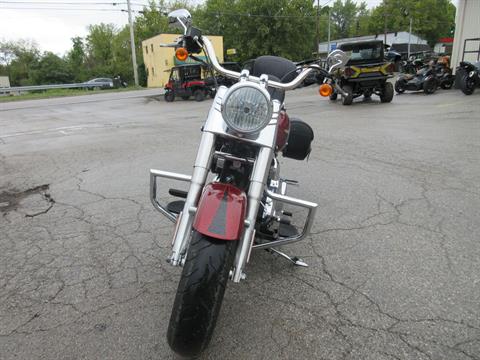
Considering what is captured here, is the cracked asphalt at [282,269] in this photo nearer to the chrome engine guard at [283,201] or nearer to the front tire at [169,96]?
the chrome engine guard at [283,201]

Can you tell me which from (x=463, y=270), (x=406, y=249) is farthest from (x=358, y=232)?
(x=463, y=270)

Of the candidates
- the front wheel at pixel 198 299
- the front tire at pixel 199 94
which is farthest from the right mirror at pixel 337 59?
the front tire at pixel 199 94

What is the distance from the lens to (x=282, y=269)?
3.07m

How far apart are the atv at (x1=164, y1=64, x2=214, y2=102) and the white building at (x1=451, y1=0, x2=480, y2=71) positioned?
1222 centimetres

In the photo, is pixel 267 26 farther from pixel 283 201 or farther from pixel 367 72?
pixel 283 201

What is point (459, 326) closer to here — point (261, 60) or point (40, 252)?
point (261, 60)

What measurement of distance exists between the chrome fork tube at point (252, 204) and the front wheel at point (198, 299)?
150 millimetres

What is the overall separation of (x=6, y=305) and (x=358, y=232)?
116 inches

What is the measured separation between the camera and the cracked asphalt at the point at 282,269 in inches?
90.1

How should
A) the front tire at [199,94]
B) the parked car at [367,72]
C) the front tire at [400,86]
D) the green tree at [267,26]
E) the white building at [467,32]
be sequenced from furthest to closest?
the green tree at [267,26], the front tire at [199,94], the white building at [467,32], the front tire at [400,86], the parked car at [367,72]

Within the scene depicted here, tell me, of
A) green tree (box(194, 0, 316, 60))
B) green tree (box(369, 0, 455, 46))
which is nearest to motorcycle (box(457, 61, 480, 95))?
green tree (box(194, 0, 316, 60))

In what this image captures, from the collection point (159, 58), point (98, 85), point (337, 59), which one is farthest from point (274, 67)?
point (159, 58)

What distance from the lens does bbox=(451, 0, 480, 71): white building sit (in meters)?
17.8

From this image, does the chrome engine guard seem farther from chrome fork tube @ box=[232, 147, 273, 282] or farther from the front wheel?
the front wheel
